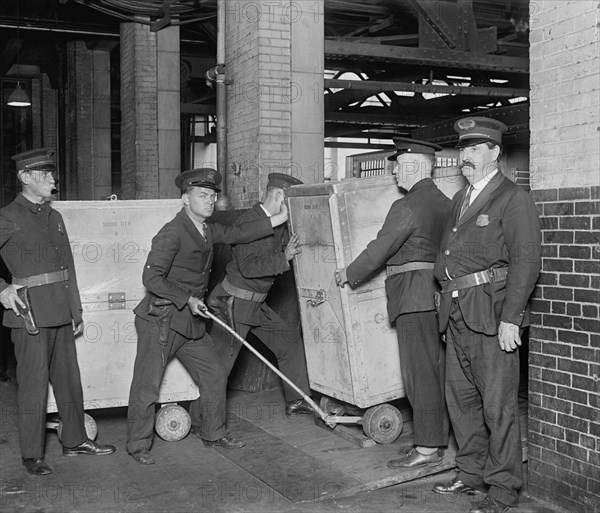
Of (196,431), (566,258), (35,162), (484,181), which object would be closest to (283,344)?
(196,431)

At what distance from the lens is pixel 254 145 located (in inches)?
321

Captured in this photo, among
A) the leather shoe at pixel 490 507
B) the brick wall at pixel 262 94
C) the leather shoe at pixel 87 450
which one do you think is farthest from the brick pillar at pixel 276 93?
the leather shoe at pixel 490 507

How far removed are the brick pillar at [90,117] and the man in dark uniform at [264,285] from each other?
1088cm

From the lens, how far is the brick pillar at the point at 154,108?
41.1ft

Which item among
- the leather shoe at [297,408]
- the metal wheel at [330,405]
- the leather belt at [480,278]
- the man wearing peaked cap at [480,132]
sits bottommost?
the leather shoe at [297,408]

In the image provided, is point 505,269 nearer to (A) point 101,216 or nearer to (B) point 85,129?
(A) point 101,216

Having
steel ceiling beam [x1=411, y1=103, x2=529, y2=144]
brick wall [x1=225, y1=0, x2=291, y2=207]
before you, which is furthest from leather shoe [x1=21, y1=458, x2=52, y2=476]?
steel ceiling beam [x1=411, y1=103, x2=529, y2=144]

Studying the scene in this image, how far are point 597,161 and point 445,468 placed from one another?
7.51 ft

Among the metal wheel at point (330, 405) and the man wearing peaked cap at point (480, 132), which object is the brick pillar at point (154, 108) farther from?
the man wearing peaked cap at point (480, 132)

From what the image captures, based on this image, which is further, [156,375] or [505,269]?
→ [156,375]

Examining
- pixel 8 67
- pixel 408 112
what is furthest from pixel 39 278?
pixel 8 67

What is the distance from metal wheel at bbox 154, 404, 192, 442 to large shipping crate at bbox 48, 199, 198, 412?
Answer: 0.10m

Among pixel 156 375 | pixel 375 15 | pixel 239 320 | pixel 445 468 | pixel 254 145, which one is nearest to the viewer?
pixel 445 468

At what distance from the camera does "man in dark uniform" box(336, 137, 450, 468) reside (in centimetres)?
528
